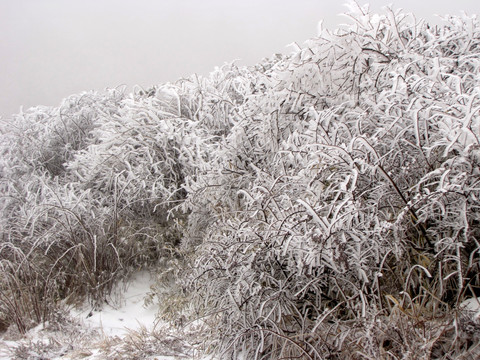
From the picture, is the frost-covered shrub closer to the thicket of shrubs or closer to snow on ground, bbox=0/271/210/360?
the thicket of shrubs

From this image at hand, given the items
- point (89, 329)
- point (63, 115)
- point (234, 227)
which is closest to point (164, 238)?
point (89, 329)

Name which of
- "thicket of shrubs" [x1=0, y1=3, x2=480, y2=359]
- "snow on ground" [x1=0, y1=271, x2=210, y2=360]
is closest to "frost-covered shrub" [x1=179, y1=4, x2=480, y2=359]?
"thicket of shrubs" [x1=0, y1=3, x2=480, y2=359]

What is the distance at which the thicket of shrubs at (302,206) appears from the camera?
2.78 metres

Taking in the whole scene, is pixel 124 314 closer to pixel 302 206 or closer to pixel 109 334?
pixel 109 334

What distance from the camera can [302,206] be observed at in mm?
3211

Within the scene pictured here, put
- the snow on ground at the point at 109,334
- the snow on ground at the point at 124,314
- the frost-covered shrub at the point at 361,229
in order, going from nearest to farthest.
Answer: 1. the frost-covered shrub at the point at 361,229
2. the snow on ground at the point at 109,334
3. the snow on ground at the point at 124,314

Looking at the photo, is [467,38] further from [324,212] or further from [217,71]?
[217,71]

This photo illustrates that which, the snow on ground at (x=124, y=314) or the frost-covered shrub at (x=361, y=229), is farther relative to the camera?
Result: the snow on ground at (x=124, y=314)

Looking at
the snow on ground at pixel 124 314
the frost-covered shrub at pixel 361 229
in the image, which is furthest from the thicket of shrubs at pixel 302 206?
the snow on ground at pixel 124 314

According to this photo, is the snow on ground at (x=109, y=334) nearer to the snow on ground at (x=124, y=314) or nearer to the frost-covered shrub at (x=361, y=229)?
the snow on ground at (x=124, y=314)

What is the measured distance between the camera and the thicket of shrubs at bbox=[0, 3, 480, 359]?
9.12 ft

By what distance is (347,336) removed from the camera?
2680 millimetres

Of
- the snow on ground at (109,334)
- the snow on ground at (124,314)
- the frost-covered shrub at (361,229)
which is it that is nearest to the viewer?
the frost-covered shrub at (361,229)

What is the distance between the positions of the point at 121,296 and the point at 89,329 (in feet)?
1.92
